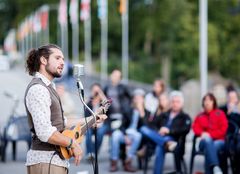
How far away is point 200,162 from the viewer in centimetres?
1321

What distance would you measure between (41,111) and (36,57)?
0.46 meters

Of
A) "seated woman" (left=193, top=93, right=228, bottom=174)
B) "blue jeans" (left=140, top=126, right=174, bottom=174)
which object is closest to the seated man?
"blue jeans" (left=140, top=126, right=174, bottom=174)

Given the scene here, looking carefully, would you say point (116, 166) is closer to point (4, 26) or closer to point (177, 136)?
point (177, 136)

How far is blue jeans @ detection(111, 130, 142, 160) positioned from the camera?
12.2 m

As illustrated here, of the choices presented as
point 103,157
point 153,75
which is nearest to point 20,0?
point 153,75

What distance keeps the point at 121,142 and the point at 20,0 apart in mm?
72224

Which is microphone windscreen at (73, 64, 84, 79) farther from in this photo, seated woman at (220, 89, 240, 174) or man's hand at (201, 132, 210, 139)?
seated woman at (220, 89, 240, 174)

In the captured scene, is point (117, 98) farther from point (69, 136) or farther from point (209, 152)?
point (69, 136)

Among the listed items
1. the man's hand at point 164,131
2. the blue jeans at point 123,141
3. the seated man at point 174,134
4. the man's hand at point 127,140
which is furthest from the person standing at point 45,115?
the man's hand at point 127,140

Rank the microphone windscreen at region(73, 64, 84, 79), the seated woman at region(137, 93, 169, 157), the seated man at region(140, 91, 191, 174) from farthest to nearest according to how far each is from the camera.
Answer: the seated woman at region(137, 93, 169, 157) < the seated man at region(140, 91, 191, 174) < the microphone windscreen at region(73, 64, 84, 79)

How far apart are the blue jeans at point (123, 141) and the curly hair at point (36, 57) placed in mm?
6873

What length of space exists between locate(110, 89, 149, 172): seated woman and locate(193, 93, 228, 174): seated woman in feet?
4.94

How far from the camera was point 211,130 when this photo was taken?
10.9 metres

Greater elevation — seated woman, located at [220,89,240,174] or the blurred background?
the blurred background
